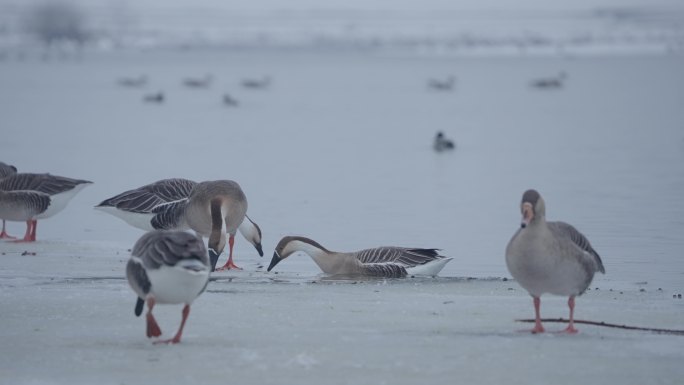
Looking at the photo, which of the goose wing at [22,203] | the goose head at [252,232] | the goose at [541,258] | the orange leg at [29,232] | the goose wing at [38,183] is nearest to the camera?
the goose at [541,258]

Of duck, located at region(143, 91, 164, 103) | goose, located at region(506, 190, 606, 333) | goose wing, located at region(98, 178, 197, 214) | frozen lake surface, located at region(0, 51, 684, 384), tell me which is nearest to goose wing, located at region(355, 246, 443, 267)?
frozen lake surface, located at region(0, 51, 684, 384)

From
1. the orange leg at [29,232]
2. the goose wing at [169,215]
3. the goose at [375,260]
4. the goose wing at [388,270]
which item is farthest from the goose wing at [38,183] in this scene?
the goose wing at [388,270]

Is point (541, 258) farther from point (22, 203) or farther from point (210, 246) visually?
point (22, 203)

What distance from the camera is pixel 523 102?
5441 cm

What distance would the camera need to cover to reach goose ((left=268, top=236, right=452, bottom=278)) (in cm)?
1116

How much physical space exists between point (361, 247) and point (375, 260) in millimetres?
2782

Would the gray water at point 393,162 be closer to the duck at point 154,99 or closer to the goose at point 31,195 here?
the duck at point 154,99

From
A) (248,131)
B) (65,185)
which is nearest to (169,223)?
(65,185)

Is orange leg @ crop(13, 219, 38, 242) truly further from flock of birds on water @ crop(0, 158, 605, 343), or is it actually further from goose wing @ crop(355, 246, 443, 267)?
goose wing @ crop(355, 246, 443, 267)

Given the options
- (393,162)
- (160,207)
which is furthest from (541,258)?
(393,162)

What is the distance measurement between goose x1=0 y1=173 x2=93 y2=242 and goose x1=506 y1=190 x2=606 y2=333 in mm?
6648

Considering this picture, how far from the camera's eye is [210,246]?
33.1 ft

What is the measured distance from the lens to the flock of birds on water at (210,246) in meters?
7.58

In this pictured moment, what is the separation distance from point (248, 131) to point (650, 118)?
13.1 meters
